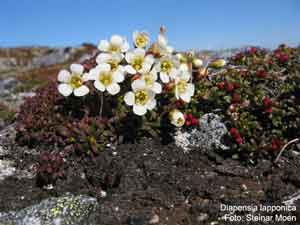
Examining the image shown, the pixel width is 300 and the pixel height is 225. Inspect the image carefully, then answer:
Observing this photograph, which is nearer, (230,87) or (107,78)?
(107,78)

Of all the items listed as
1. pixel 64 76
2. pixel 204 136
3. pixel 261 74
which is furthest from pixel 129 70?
pixel 261 74

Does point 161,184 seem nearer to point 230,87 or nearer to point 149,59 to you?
point 149,59

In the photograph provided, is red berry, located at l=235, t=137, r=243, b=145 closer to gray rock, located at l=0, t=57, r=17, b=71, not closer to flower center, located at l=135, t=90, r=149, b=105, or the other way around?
flower center, located at l=135, t=90, r=149, b=105

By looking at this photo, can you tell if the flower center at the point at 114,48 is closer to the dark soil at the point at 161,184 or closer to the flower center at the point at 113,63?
the flower center at the point at 113,63

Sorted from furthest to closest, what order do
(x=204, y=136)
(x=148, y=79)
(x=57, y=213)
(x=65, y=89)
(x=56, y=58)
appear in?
(x=56, y=58)
(x=204, y=136)
(x=65, y=89)
(x=148, y=79)
(x=57, y=213)

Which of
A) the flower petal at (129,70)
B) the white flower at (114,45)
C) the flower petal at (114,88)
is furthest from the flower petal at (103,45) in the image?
the flower petal at (114,88)
